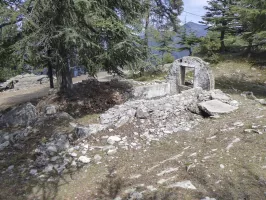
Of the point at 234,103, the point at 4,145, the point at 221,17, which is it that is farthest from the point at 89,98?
the point at 221,17

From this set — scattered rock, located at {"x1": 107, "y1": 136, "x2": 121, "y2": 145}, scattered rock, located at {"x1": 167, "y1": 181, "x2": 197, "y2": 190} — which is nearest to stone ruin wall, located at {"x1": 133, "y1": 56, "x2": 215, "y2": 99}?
scattered rock, located at {"x1": 107, "y1": 136, "x2": 121, "y2": 145}

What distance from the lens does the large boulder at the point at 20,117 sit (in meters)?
8.50

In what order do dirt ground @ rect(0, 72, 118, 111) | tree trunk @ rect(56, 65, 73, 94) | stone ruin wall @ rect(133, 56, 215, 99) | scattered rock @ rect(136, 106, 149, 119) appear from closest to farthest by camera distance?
scattered rock @ rect(136, 106, 149, 119) → tree trunk @ rect(56, 65, 73, 94) → stone ruin wall @ rect(133, 56, 215, 99) → dirt ground @ rect(0, 72, 118, 111)

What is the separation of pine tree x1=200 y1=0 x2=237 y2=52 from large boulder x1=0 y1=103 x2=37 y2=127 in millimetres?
16882

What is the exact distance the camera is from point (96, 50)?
8781 mm

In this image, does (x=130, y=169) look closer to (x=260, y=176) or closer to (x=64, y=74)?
(x=260, y=176)

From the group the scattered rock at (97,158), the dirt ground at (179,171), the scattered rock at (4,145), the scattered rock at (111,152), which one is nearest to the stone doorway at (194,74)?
the dirt ground at (179,171)

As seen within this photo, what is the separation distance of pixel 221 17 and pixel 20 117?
17.8 meters

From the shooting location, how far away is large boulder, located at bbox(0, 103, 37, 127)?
8500mm

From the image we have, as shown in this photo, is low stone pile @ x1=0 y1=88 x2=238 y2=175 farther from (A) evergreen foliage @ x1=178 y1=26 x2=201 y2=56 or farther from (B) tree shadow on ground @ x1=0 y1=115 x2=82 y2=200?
(A) evergreen foliage @ x1=178 y1=26 x2=201 y2=56

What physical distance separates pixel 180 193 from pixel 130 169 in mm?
1466

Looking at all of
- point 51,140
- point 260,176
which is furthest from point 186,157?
point 51,140

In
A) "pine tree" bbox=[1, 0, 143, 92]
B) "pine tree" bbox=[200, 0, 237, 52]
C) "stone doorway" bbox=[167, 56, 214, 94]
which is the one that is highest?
"pine tree" bbox=[200, 0, 237, 52]

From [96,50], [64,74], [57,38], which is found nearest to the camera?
[57,38]
